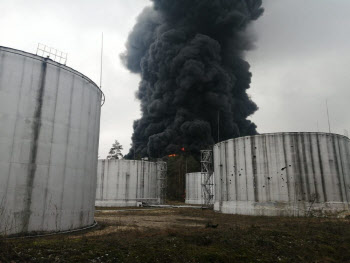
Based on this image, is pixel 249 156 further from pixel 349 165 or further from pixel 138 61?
pixel 138 61

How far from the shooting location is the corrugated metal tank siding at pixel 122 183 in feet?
128

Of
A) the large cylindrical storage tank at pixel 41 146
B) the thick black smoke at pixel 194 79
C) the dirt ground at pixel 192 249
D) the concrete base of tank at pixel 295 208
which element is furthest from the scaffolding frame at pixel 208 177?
the large cylindrical storage tank at pixel 41 146

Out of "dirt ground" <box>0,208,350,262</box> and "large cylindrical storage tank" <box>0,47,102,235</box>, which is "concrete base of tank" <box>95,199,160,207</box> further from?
"dirt ground" <box>0,208,350,262</box>

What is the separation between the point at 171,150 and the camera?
213 feet

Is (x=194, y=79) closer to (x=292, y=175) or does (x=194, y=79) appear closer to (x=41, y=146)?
(x=292, y=175)

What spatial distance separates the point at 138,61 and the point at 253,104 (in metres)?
40.4

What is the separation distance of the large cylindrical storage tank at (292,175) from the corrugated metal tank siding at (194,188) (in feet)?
82.8

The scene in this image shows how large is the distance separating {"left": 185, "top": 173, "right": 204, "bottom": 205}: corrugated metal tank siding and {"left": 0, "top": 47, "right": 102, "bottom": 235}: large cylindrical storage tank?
3772cm

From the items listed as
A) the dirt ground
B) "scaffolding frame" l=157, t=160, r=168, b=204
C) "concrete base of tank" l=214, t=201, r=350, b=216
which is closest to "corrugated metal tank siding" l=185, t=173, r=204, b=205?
"scaffolding frame" l=157, t=160, r=168, b=204

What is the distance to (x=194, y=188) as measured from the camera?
168 ft

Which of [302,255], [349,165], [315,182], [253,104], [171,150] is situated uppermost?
[253,104]

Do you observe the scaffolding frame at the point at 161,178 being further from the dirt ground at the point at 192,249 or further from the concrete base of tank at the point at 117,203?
the dirt ground at the point at 192,249

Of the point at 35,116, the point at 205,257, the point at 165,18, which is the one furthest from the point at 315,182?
the point at 165,18

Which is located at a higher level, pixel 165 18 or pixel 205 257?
pixel 165 18
